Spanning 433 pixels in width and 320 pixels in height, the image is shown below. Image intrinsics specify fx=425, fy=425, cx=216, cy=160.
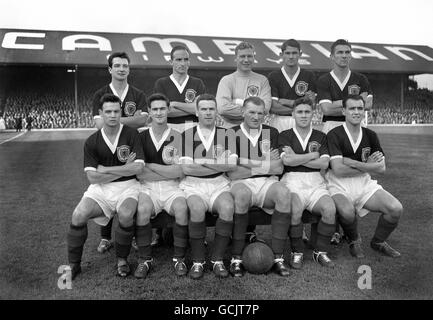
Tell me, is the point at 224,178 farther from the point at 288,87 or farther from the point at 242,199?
the point at 288,87

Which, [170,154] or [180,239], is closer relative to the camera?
[180,239]

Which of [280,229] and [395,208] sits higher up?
[395,208]

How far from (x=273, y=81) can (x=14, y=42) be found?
79.2 ft

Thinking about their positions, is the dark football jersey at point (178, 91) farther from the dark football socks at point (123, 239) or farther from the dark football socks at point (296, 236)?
the dark football socks at point (296, 236)

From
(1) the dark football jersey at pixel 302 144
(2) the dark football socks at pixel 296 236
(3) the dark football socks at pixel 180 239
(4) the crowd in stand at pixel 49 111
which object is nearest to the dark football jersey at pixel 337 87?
(1) the dark football jersey at pixel 302 144

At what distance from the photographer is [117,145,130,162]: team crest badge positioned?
3.63m

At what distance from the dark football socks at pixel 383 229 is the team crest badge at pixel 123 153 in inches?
93.0

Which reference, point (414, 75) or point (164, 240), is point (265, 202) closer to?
point (164, 240)

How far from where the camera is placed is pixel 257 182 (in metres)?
3.75

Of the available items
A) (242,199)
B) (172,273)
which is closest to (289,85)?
(242,199)

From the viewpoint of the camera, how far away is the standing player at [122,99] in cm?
410

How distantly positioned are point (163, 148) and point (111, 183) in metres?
0.54

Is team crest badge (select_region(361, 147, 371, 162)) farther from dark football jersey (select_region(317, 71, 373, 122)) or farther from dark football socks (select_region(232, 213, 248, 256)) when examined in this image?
dark football socks (select_region(232, 213, 248, 256))

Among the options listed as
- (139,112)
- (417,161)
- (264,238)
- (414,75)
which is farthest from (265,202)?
(414,75)
